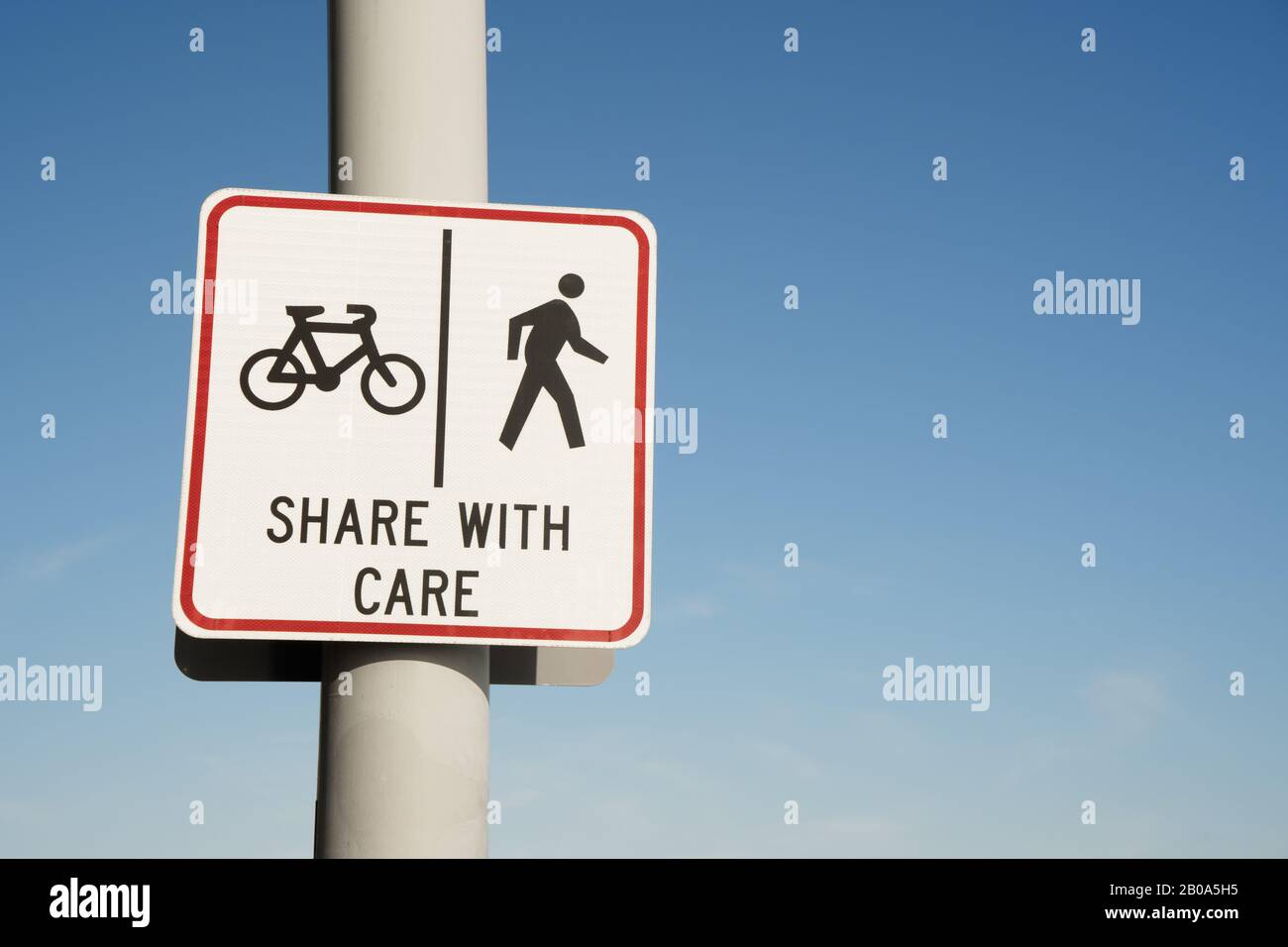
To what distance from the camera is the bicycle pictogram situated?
7.95ft

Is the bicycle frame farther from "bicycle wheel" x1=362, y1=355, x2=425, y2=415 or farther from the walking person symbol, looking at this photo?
the walking person symbol

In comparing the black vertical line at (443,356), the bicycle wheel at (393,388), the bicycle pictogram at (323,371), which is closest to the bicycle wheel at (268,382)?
the bicycle pictogram at (323,371)

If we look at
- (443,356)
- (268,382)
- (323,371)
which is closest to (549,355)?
(443,356)

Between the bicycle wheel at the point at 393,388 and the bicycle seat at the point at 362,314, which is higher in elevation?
the bicycle seat at the point at 362,314

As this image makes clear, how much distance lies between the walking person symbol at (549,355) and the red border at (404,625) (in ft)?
0.44

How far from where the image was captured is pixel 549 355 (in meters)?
2.53

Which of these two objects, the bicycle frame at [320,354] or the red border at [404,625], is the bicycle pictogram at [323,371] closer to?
the bicycle frame at [320,354]

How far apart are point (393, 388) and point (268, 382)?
0.83 ft

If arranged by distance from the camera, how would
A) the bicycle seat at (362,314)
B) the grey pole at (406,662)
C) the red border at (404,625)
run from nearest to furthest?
the grey pole at (406,662) → the red border at (404,625) → the bicycle seat at (362,314)

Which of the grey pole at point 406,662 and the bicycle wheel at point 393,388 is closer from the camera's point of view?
the grey pole at point 406,662

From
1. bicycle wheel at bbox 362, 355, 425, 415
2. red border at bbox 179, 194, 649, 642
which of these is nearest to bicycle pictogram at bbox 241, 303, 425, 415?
bicycle wheel at bbox 362, 355, 425, 415

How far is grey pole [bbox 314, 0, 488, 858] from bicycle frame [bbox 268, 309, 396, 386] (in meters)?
0.31

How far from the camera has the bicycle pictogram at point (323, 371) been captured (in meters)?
2.42
